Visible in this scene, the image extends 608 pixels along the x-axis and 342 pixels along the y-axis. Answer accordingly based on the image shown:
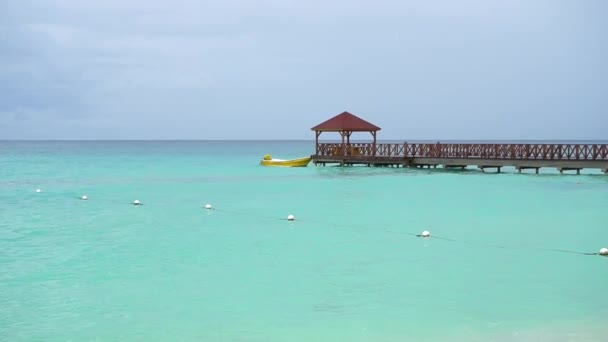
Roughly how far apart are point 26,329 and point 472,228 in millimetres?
9715

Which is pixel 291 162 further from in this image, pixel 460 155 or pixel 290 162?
pixel 460 155

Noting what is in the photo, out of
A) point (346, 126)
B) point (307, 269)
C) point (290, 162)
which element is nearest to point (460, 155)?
point (346, 126)

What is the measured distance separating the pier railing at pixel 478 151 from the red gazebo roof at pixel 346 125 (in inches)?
46.9

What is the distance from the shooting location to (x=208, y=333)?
7.11 m

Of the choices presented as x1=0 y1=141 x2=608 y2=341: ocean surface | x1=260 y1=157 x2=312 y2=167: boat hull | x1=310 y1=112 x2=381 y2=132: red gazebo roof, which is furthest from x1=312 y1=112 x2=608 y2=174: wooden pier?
x1=0 y1=141 x2=608 y2=341: ocean surface

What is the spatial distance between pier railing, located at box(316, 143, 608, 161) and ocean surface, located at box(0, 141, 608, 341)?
7492mm

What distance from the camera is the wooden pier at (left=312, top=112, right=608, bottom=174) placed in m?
27.5

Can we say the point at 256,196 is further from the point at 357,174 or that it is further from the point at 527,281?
the point at 527,281

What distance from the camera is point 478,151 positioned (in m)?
30.8

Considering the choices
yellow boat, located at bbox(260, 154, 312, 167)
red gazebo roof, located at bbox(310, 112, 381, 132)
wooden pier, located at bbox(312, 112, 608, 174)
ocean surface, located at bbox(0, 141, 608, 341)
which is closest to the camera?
ocean surface, located at bbox(0, 141, 608, 341)

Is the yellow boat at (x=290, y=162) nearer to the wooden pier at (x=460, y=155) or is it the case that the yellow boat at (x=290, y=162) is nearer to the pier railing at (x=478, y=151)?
the wooden pier at (x=460, y=155)

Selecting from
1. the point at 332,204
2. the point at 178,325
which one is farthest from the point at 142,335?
the point at 332,204

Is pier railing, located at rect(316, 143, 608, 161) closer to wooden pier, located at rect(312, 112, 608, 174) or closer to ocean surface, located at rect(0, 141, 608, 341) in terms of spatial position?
wooden pier, located at rect(312, 112, 608, 174)

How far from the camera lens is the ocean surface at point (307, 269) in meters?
7.34
